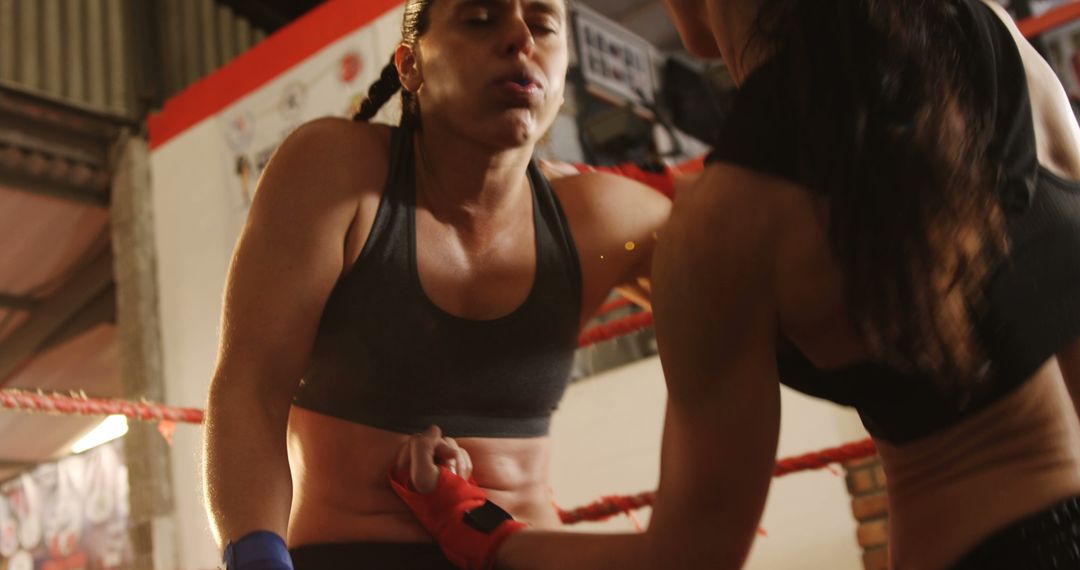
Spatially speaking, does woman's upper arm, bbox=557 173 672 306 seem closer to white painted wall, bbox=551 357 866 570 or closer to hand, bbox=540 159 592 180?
hand, bbox=540 159 592 180

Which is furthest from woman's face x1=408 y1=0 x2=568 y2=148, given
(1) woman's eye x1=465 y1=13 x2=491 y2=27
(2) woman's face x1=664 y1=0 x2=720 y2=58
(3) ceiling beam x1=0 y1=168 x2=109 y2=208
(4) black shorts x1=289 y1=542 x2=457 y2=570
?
(3) ceiling beam x1=0 y1=168 x2=109 y2=208

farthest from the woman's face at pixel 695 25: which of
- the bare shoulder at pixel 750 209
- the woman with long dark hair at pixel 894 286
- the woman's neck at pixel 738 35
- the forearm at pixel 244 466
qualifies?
the forearm at pixel 244 466

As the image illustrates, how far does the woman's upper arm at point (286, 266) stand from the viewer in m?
1.06

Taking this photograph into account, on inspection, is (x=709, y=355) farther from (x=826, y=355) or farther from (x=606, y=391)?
(x=606, y=391)

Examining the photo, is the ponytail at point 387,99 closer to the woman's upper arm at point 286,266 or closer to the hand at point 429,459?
the woman's upper arm at point 286,266

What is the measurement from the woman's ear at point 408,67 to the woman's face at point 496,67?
4 centimetres

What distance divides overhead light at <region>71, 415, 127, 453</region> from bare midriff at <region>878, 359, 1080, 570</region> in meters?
5.68

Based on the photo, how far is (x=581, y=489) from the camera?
133 inches

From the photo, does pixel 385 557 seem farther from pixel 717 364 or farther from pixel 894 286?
pixel 894 286

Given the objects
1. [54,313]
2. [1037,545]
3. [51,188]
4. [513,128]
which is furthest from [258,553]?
[54,313]

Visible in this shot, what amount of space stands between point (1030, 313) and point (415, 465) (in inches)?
24.5

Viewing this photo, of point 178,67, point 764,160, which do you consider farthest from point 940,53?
point 178,67

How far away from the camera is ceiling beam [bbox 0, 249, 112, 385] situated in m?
5.22

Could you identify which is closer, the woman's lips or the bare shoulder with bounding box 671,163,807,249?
the bare shoulder with bounding box 671,163,807,249
